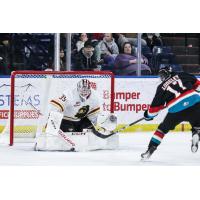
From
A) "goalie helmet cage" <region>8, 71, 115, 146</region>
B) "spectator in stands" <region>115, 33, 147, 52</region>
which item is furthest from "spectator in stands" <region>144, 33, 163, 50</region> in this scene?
"goalie helmet cage" <region>8, 71, 115, 146</region>

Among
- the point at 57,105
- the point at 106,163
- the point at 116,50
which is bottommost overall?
the point at 106,163

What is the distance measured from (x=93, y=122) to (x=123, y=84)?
4.97 ft

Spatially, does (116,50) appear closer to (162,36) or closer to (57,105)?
(162,36)

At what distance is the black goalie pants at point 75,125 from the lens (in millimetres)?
6773

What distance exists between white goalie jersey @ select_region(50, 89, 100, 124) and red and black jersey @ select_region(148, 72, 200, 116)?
0.77 meters

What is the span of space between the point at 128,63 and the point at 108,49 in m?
0.32

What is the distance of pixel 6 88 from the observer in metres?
8.03

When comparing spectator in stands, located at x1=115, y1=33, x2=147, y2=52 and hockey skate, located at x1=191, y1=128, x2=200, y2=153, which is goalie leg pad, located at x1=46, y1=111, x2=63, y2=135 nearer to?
hockey skate, located at x1=191, y1=128, x2=200, y2=153

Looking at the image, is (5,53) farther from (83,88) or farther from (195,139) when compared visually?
(195,139)

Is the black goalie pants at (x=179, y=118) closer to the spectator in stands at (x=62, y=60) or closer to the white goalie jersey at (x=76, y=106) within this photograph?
the white goalie jersey at (x=76, y=106)

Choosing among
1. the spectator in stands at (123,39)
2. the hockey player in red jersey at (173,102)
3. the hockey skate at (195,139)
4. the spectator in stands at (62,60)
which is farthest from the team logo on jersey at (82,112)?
the spectator in stands at (123,39)

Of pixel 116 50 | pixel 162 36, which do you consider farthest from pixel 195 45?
pixel 116 50

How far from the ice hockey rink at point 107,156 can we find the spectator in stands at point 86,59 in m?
1.41

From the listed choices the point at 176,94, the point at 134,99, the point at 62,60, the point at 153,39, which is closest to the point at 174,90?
the point at 176,94
